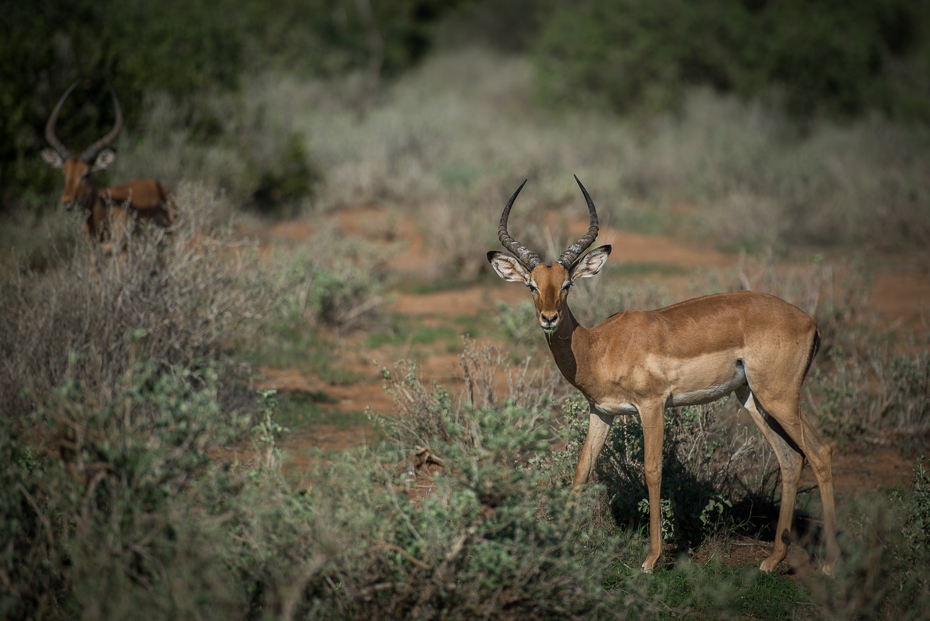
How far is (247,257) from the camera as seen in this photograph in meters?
7.36

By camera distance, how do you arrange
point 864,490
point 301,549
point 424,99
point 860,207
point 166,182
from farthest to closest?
point 424,99 → point 860,207 → point 166,182 → point 864,490 → point 301,549

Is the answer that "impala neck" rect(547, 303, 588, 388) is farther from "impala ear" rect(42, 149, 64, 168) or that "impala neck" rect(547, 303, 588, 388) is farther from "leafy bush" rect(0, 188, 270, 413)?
"impala ear" rect(42, 149, 64, 168)

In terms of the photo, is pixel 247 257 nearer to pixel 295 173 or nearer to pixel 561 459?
pixel 561 459

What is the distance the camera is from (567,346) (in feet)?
15.7

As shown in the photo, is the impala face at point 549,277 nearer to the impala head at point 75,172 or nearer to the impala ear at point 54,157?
the impala head at point 75,172

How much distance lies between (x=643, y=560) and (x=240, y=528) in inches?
99.9

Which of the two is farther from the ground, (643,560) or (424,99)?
(424,99)

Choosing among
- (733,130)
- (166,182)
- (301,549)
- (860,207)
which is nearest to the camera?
(301,549)

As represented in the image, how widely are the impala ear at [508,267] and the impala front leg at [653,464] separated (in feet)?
3.55

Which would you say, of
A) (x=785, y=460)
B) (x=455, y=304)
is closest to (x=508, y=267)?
(x=785, y=460)

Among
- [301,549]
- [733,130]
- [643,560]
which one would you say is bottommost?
[643,560]

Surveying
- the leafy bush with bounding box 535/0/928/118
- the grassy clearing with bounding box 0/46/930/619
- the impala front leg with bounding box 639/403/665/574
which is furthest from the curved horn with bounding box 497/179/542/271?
the leafy bush with bounding box 535/0/928/118

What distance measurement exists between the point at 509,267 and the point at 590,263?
0.51 m

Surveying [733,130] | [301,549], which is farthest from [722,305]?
[733,130]
